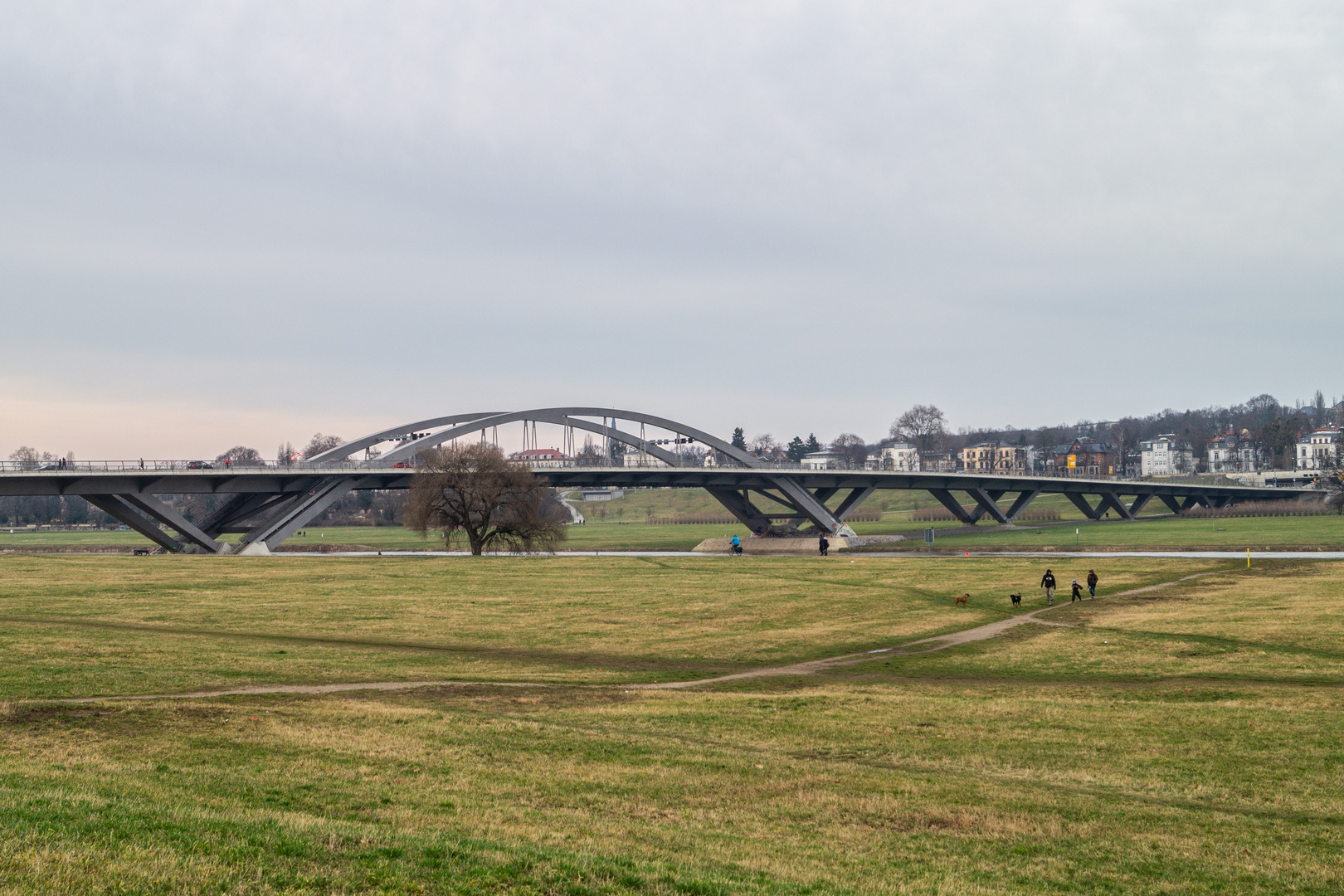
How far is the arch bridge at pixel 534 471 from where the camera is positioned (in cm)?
7812

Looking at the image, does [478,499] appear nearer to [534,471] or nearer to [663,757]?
[534,471]

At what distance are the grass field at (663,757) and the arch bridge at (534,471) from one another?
4514cm

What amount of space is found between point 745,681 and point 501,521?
5589cm

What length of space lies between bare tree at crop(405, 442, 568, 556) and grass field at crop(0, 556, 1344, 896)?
127 feet

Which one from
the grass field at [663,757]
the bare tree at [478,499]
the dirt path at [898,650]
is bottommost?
the dirt path at [898,650]

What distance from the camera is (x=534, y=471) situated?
8688 centimetres

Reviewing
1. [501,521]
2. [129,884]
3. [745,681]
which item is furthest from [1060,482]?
[129,884]

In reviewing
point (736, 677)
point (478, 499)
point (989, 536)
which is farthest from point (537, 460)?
point (736, 677)

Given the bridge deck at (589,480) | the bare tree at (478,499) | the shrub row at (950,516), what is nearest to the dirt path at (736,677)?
the bare tree at (478,499)

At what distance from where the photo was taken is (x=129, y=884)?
8492 mm

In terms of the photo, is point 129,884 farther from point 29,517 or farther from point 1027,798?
point 29,517

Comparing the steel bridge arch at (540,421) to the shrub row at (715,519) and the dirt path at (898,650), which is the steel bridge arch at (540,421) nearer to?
the shrub row at (715,519)

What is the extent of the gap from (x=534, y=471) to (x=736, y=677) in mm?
62294

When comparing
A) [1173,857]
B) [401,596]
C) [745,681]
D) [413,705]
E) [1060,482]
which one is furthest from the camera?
[1060,482]
